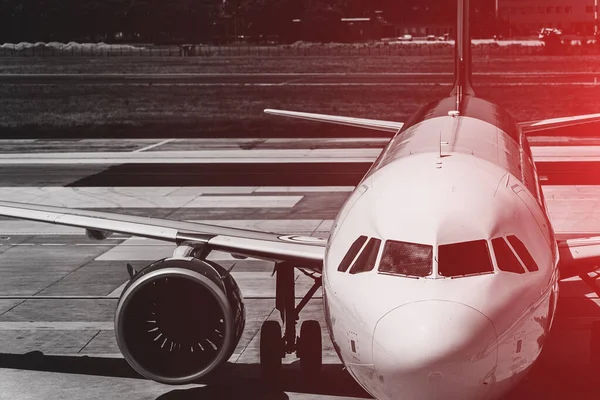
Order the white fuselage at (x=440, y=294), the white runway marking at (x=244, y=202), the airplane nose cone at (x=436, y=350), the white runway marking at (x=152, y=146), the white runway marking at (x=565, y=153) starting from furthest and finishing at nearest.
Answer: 1. the white runway marking at (x=152, y=146)
2. the white runway marking at (x=565, y=153)
3. the white runway marking at (x=244, y=202)
4. the white fuselage at (x=440, y=294)
5. the airplane nose cone at (x=436, y=350)

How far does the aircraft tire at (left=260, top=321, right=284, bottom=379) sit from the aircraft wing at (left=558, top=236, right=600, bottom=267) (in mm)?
4082

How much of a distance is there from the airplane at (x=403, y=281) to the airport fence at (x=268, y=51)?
94.9 metres

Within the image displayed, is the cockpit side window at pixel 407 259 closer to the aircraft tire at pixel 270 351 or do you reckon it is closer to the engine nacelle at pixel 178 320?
the engine nacelle at pixel 178 320

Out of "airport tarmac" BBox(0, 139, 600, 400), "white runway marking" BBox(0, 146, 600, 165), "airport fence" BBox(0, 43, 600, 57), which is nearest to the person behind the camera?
"airport tarmac" BBox(0, 139, 600, 400)

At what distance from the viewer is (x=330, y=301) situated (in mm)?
11617

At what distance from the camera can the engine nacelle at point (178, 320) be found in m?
13.3

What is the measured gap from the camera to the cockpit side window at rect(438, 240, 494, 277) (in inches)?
428

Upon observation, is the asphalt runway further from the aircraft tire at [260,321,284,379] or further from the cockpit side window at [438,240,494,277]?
the cockpit side window at [438,240,494,277]

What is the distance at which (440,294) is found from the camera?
10539 mm

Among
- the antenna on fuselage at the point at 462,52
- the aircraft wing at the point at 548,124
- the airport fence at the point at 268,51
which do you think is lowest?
the airport fence at the point at 268,51

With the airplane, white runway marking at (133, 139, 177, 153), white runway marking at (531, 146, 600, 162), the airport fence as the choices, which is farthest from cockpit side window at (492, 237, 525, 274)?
the airport fence

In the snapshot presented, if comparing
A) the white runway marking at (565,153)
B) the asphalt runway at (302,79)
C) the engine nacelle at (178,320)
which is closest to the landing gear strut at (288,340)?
the engine nacelle at (178,320)

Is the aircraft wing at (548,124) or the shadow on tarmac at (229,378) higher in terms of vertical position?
the aircraft wing at (548,124)

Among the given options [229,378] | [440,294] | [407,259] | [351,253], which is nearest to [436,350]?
[440,294]
